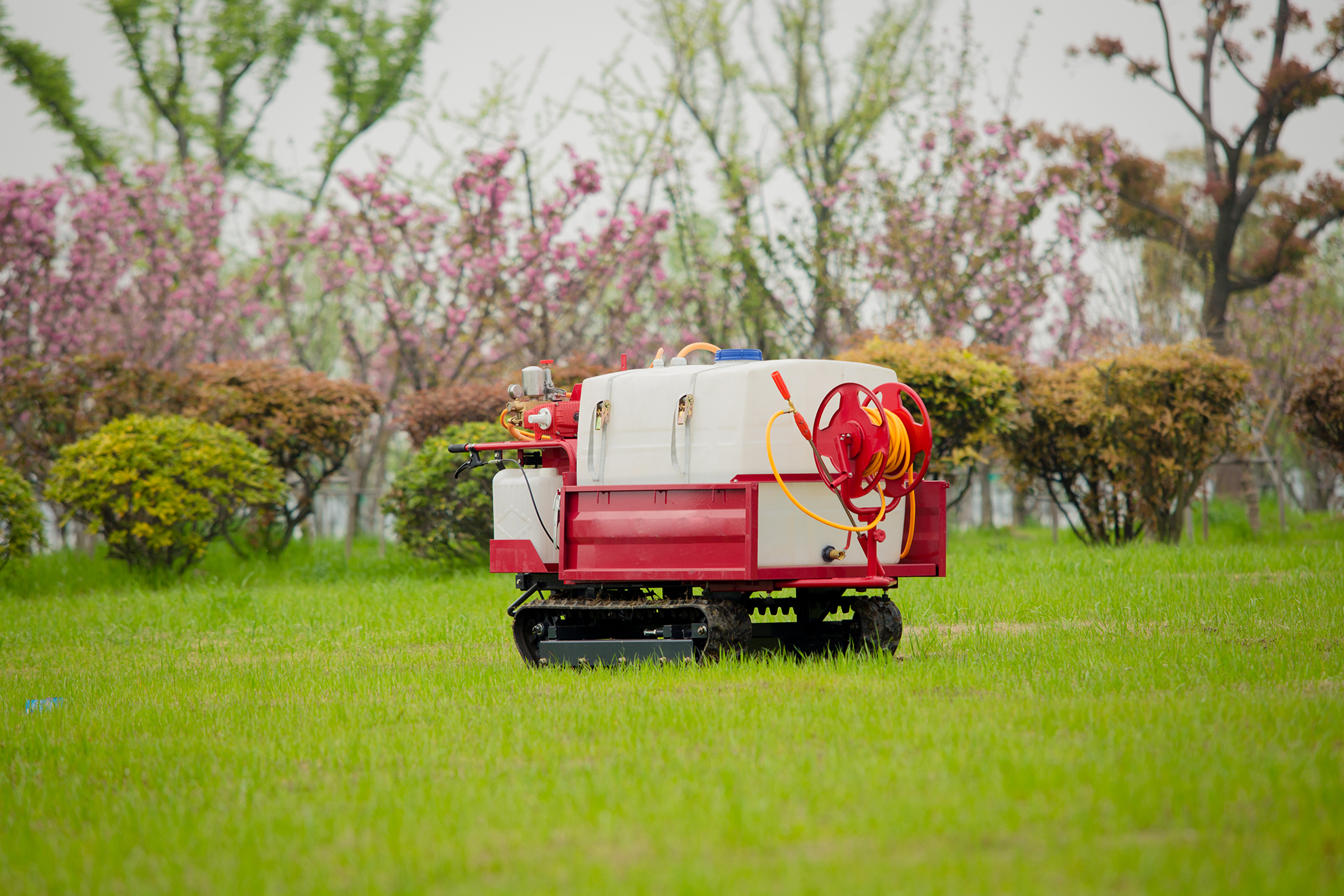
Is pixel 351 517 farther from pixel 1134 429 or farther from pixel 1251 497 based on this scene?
pixel 1251 497

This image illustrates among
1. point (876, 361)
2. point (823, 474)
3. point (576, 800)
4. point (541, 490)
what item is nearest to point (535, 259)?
point (876, 361)

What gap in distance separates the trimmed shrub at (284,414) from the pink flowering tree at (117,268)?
432 centimetres

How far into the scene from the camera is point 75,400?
15.8 m

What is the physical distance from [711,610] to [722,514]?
576 millimetres

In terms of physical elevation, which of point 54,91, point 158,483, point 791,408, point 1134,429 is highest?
point 54,91

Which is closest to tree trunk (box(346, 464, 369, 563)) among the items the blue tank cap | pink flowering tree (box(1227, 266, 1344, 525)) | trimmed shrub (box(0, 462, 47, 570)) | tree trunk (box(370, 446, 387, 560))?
tree trunk (box(370, 446, 387, 560))

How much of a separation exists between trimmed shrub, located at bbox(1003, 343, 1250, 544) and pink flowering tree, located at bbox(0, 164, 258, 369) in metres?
13.8

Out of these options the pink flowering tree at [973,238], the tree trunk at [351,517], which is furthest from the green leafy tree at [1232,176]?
the tree trunk at [351,517]

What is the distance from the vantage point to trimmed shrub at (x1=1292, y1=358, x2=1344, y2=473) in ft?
54.0

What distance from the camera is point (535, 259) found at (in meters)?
19.9

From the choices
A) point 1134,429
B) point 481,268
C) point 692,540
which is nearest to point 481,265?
point 481,268

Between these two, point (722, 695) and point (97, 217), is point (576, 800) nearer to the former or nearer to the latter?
point (722, 695)

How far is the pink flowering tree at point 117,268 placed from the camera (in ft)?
64.0

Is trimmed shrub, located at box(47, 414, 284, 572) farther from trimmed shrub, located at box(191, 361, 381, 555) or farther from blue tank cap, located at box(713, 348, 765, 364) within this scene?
blue tank cap, located at box(713, 348, 765, 364)
